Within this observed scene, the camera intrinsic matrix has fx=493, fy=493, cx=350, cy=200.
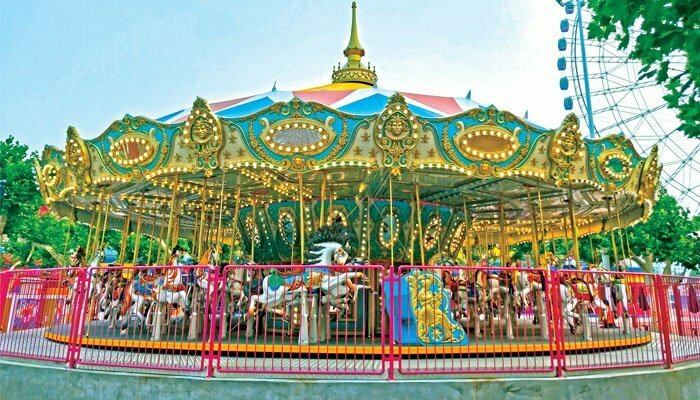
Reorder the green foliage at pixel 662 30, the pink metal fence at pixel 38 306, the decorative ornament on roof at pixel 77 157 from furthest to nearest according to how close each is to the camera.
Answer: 1. the decorative ornament on roof at pixel 77 157
2. the pink metal fence at pixel 38 306
3. the green foliage at pixel 662 30

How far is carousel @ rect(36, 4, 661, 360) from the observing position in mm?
6672

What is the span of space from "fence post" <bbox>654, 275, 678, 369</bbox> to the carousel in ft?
2.35

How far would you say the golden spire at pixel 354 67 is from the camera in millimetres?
12820

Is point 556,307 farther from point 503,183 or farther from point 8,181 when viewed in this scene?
point 8,181

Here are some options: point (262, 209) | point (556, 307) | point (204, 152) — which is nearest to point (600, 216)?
point (262, 209)

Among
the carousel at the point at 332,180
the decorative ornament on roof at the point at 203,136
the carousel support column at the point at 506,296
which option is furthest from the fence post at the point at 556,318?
the decorative ornament on roof at the point at 203,136

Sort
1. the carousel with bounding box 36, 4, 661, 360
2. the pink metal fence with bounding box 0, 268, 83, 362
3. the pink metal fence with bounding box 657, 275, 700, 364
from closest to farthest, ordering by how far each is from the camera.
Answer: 1. the pink metal fence with bounding box 0, 268, 83, 362
2. the pink metal fence with bounding box 657, 275, 700, 364
3. the carousel with bounding box 36, 4, 661, 360

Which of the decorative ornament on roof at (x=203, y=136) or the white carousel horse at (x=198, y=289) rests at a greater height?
the decorative ornament on roof at (x=203, y=136)

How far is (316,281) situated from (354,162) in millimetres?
2010

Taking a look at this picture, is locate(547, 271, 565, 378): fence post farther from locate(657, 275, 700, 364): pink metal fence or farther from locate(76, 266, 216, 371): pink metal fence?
locate(76, 266, 216, 371): pink metal fence

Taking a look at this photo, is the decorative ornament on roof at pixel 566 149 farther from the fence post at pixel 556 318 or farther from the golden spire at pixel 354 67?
the golden spire at pixel 354 67

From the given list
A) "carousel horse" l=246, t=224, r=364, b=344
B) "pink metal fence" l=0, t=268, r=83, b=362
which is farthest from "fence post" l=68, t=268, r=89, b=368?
"carousel horse" l=246, t=224, r=364, b=344

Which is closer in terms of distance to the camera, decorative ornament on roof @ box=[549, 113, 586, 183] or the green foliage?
the green foliage

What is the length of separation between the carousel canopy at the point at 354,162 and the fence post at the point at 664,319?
8.60 ft
